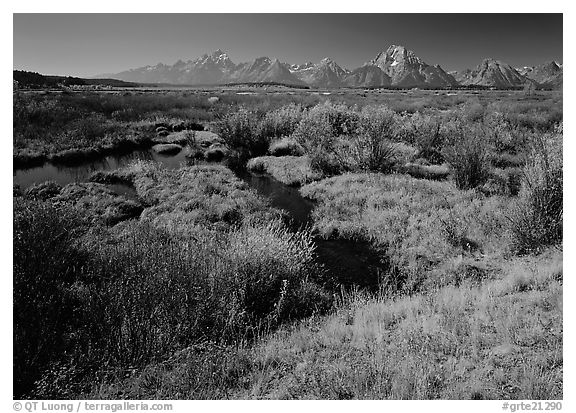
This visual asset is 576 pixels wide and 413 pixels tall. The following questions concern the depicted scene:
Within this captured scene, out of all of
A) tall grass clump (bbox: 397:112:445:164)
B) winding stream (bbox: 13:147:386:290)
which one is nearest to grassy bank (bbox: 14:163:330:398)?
winding stream (bbox: 13:147:386:290)

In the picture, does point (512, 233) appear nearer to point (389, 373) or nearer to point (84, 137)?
point (389, 373)

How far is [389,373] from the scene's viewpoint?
14.5 feet

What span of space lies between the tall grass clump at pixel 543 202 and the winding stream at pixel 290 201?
3.90m

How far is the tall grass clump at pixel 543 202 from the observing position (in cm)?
859

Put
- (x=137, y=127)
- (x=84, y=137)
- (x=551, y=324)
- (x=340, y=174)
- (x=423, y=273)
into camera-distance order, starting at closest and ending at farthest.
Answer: (x=551, y=324) → (x=423, y=273) → (x=340, y=174) → (x=84, y=137) → (x=137, y=127)

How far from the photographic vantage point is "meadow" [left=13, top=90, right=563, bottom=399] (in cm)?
461

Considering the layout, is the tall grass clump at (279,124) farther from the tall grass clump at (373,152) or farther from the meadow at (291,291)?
the meadow at (291,291)

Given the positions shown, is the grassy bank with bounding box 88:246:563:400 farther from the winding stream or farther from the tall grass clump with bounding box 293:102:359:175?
the tall grass clump with bounding box 293:102:359:175

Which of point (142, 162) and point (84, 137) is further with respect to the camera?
point (84, 137)

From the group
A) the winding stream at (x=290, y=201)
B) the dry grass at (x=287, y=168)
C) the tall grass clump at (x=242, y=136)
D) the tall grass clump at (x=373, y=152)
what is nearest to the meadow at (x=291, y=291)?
the winding stream at (x=290, y=201)

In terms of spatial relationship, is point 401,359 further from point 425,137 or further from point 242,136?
point 242,136

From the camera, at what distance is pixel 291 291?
320 inches

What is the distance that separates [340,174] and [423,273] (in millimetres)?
9439
